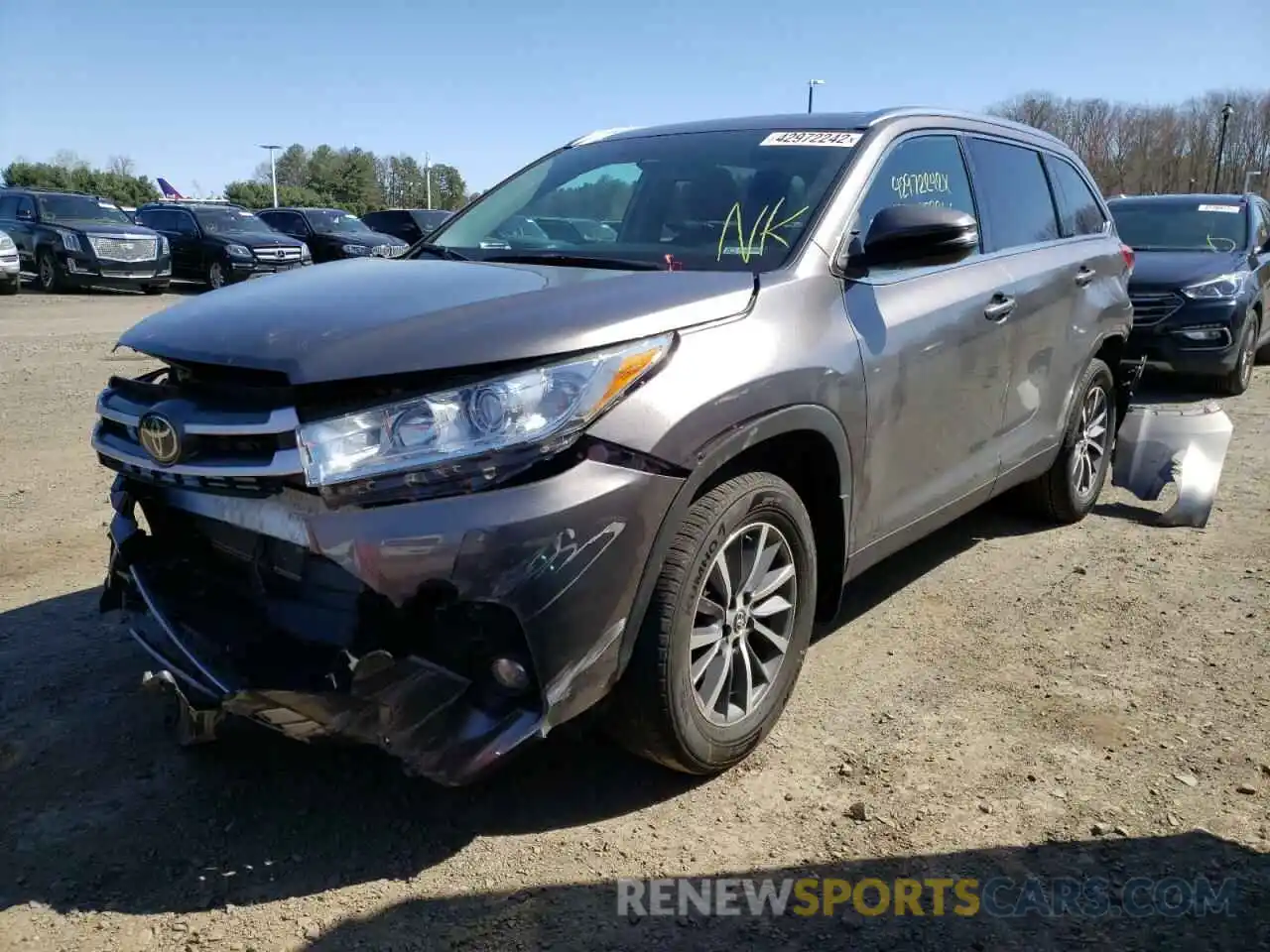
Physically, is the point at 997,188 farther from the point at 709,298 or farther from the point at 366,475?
the point at 366,475

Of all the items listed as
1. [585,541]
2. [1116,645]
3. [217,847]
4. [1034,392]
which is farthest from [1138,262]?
[217,847]

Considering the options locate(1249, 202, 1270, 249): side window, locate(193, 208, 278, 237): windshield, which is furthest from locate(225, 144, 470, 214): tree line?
locate(1249, 202, 1270, 249): side window

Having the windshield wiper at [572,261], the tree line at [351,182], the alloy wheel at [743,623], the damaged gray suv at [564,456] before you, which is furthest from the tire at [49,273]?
the tree line at [351,182]

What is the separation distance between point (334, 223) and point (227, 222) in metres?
2.77

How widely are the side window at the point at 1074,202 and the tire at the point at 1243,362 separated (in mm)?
4159

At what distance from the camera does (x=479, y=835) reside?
2.66 metres

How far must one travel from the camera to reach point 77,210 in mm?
18641

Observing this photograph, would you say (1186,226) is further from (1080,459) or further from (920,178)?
(920,178)

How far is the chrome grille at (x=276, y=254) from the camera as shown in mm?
18919

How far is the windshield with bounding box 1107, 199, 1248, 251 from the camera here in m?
9.31

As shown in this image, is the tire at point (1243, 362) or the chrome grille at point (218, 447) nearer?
the chrome grille at point (218, 447)

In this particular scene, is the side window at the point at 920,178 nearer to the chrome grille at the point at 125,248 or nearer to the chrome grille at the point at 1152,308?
the chrome grille at the point at 1152,308

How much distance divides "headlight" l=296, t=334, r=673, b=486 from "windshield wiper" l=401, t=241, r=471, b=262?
135 cm

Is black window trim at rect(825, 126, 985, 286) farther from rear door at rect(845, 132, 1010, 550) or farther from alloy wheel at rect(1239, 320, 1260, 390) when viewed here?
alloy wheel at rect(1239, 320, 1260, 390)
